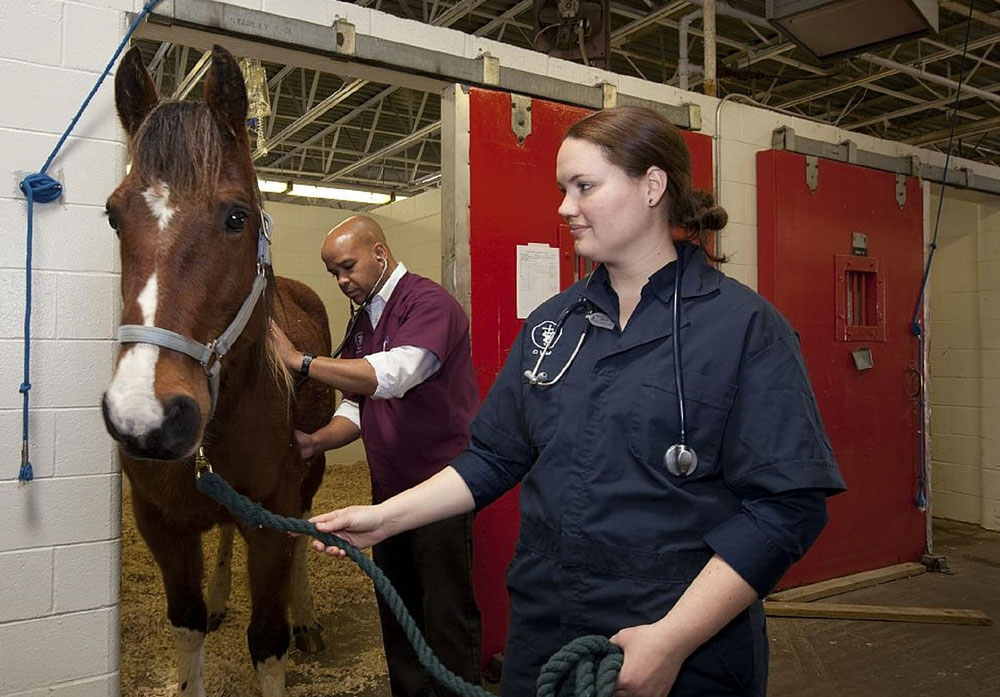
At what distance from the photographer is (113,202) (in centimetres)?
137

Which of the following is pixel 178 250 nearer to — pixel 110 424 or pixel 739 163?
pixel 110 424

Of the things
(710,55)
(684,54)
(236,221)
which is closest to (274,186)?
(684,54)

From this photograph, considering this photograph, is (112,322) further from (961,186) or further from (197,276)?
(961,186)

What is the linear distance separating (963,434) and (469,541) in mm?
4221

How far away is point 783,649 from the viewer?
117 inches

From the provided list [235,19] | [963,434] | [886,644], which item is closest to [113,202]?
[235,19]

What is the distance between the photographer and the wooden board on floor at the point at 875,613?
327 cm

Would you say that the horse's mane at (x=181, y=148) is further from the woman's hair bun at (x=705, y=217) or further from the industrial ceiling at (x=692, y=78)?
the industrial ceiling at (x=692, y=78)

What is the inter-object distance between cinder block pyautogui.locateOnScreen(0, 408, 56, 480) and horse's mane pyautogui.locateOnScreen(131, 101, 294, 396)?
0.93m

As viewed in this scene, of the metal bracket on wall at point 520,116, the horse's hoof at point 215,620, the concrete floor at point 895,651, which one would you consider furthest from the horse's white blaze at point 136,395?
the concrete floor at point 895,651

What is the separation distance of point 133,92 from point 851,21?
8.56 feet

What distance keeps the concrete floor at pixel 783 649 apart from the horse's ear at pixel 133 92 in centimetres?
185

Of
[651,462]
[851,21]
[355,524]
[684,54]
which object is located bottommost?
[355,524]

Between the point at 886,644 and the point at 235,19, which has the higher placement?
the point at 235,19
